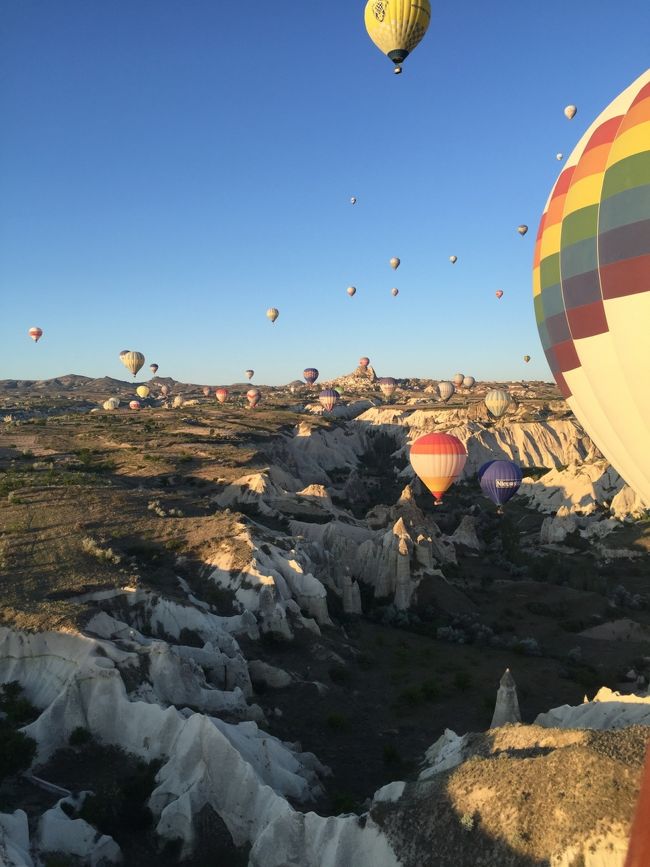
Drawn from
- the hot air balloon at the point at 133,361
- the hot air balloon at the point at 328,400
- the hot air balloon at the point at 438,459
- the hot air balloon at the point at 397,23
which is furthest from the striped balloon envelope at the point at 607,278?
the hot air balloon at the point at 328,400

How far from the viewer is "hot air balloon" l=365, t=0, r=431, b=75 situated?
29.5m

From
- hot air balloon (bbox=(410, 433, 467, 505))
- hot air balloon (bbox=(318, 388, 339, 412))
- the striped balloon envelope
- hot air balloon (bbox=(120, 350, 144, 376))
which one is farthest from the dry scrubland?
hot air balloon (bbox=(318, 388, 339, 412))

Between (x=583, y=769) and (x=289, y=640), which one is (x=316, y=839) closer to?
(x=583, y=769)

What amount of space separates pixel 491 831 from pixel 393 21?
1356 inches

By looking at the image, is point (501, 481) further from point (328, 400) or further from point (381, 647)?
point (328, 400)

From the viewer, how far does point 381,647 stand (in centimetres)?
3219

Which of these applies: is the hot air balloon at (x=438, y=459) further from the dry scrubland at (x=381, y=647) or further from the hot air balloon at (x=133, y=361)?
the hot air balloon at (x=133, y=361)

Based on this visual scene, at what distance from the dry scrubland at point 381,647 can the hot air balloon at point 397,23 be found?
2776 cm

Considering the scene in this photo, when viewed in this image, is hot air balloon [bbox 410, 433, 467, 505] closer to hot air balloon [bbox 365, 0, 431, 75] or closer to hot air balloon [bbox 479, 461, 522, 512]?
hot air balloon [bbox 479, 461, 522, 512]

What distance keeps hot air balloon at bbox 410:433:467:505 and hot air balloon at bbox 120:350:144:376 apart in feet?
256

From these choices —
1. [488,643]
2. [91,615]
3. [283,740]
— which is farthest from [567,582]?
[91,615]

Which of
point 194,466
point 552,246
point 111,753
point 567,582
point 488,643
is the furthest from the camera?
point 194,466

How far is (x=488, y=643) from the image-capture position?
34781mm

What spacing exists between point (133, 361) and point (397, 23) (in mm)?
93643
